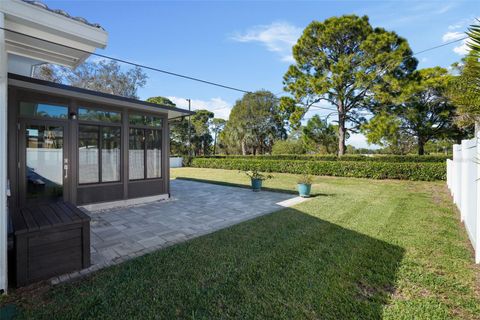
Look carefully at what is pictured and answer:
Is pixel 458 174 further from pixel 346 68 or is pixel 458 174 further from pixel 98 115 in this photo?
pixel 346 68

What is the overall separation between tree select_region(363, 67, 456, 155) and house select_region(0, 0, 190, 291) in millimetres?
13475

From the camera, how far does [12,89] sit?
4.32 meters

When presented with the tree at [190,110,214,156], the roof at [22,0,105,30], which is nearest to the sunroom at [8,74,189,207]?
the roof at [22,0,105,30]

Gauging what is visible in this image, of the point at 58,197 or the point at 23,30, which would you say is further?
the point at 58,197

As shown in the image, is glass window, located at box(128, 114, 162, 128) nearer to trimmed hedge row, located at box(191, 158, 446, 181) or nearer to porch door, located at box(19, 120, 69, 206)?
porch door, located at box(19, 120, 69, 206)

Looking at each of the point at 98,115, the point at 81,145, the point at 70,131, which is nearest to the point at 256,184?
the point at 98,115

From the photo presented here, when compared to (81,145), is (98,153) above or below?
below

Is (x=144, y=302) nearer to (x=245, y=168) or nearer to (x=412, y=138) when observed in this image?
(x=245, y=168)

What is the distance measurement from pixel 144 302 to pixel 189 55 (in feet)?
28.9

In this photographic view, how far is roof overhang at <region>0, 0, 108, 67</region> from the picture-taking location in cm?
229

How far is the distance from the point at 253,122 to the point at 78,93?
22.3 metres

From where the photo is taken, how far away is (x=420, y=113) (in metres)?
16.1

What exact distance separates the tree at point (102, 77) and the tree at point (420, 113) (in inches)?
754

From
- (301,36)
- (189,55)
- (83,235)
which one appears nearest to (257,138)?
(301,36)
